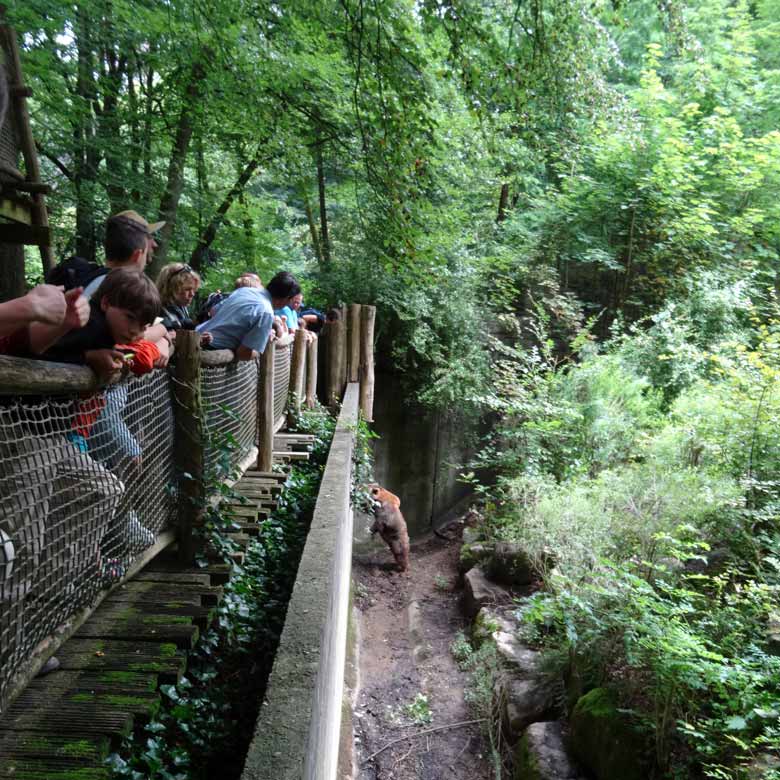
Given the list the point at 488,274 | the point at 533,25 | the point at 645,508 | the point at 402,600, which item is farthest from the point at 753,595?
the point at 488,274

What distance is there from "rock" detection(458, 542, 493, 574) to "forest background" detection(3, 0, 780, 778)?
0.33m

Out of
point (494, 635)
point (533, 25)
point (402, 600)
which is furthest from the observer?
point (402, 600)

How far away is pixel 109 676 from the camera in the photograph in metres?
1.95

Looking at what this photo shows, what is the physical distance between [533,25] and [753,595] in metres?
4.19

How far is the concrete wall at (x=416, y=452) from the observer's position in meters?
11.1

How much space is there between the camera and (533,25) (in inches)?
143

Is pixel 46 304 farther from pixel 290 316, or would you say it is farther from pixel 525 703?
pixel 525 703

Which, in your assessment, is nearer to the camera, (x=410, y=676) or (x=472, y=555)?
(x=410, y=676)

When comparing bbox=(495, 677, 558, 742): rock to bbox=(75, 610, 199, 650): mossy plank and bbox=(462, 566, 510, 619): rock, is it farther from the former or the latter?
bbox=(75, 610, 199, 650): mossy plank

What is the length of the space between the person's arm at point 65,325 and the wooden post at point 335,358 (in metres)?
6.22

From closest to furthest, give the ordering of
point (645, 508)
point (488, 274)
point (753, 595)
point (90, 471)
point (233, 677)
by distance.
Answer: point (90, 471)
point (233, 677)
point (753, 595)
point (645, 508)
point (488, 274)

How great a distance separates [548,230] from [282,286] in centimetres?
929

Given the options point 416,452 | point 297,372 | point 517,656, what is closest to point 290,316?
point 297,372

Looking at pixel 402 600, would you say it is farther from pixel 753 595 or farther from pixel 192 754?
pixel 192 754
